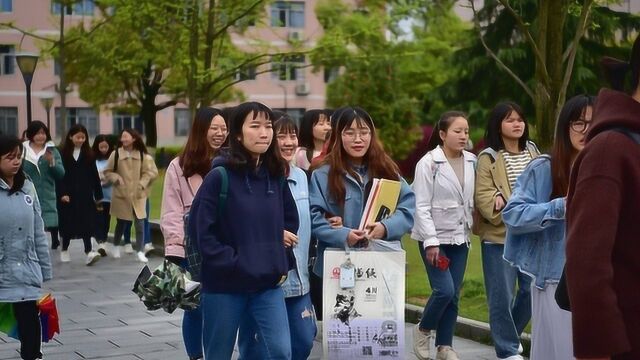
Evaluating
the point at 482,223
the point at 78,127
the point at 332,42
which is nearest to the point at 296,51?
the point at 332,42

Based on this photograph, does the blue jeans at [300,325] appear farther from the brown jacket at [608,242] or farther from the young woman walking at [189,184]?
the brown jacket at [608,242]

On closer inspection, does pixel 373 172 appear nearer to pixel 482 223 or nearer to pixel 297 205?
pixel 297 205

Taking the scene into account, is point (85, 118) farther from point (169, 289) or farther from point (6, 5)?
point (169, 289)

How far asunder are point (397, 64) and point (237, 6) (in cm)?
1726

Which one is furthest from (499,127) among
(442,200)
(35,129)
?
(35,129)

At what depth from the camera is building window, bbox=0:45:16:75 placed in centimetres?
5366

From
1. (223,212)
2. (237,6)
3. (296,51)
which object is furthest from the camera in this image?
(296,51)

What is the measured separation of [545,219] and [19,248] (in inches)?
133

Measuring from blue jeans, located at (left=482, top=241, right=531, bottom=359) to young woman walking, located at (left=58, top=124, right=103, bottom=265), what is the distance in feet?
25.2

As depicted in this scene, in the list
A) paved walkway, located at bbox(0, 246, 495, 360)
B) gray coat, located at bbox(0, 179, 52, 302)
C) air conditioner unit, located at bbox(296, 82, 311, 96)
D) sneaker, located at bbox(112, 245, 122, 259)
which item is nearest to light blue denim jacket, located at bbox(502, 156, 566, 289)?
paved walkway, located at bbox(0, 246, 495, 360)

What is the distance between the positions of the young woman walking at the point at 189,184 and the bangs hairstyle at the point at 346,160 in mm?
888

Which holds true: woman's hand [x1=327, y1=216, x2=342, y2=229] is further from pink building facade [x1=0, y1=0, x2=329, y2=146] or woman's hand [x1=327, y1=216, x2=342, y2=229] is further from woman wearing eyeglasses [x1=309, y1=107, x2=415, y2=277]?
pink building facade [x1=0, y1=0, x2=329, y2=146]

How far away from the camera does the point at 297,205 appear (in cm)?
584

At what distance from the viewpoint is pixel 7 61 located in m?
53.9
